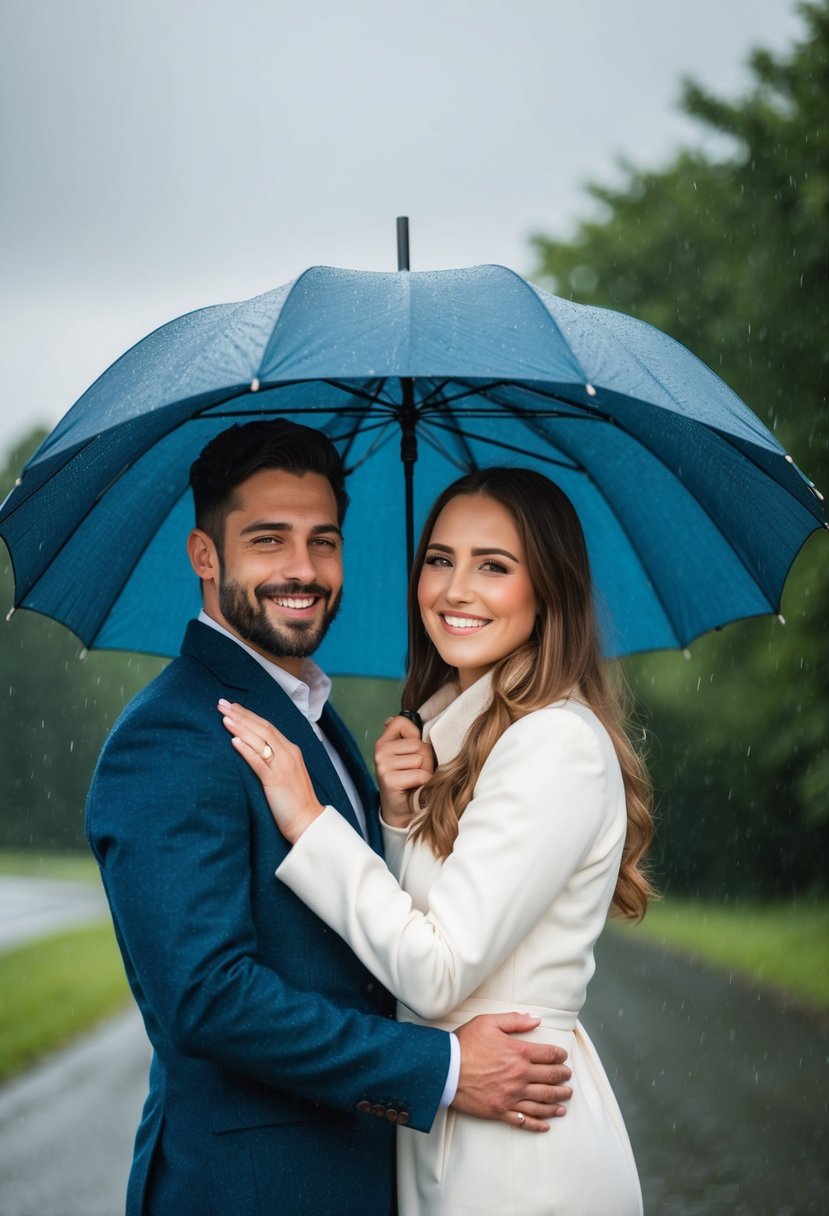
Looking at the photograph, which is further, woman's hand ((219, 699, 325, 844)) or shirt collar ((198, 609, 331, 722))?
shirt collar ((198, 609, 331, 722))

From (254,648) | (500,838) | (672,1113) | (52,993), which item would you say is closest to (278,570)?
(254,648)

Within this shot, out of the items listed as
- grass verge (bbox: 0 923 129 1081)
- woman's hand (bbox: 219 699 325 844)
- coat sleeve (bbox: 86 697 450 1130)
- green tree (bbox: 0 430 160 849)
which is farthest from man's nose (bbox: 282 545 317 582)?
green tree (bbox: 0 430 160 849)

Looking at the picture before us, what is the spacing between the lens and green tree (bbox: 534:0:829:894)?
53.6 ft

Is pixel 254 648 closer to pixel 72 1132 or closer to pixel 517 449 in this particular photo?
pixel 517 449

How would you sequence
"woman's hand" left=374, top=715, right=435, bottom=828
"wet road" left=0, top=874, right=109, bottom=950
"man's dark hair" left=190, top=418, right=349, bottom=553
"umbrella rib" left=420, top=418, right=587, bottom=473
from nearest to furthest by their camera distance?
"man's dark hair" left=190, top=418, right=349, bottom=553, "woman's hand" left=374, top=715, right=435, bottom=828, "umbrella rib" left=420, top=418, right=587, bottom=473, "wet road" left=0, top=874, right=109, bottom=950

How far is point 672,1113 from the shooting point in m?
8.88

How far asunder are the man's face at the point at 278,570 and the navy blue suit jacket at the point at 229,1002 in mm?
226

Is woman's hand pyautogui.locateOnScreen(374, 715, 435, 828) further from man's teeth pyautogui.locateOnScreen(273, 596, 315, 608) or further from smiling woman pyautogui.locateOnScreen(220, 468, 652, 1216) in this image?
man's teeth pyautogui.locateOnScreen(273, 596, 315, 608)

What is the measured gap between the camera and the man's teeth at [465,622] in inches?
151

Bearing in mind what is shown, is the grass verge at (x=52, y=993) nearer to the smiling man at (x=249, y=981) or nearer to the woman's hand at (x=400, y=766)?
the woman's hand at (x=400, y=766)

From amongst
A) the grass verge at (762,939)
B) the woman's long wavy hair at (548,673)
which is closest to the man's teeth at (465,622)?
the woman's long wavy hair at (548,673)

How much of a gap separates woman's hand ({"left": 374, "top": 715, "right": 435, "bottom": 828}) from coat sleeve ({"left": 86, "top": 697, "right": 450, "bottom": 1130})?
0.71m

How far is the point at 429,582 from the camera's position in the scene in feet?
12.9

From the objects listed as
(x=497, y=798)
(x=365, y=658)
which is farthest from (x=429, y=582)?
(x=365, y=658)
